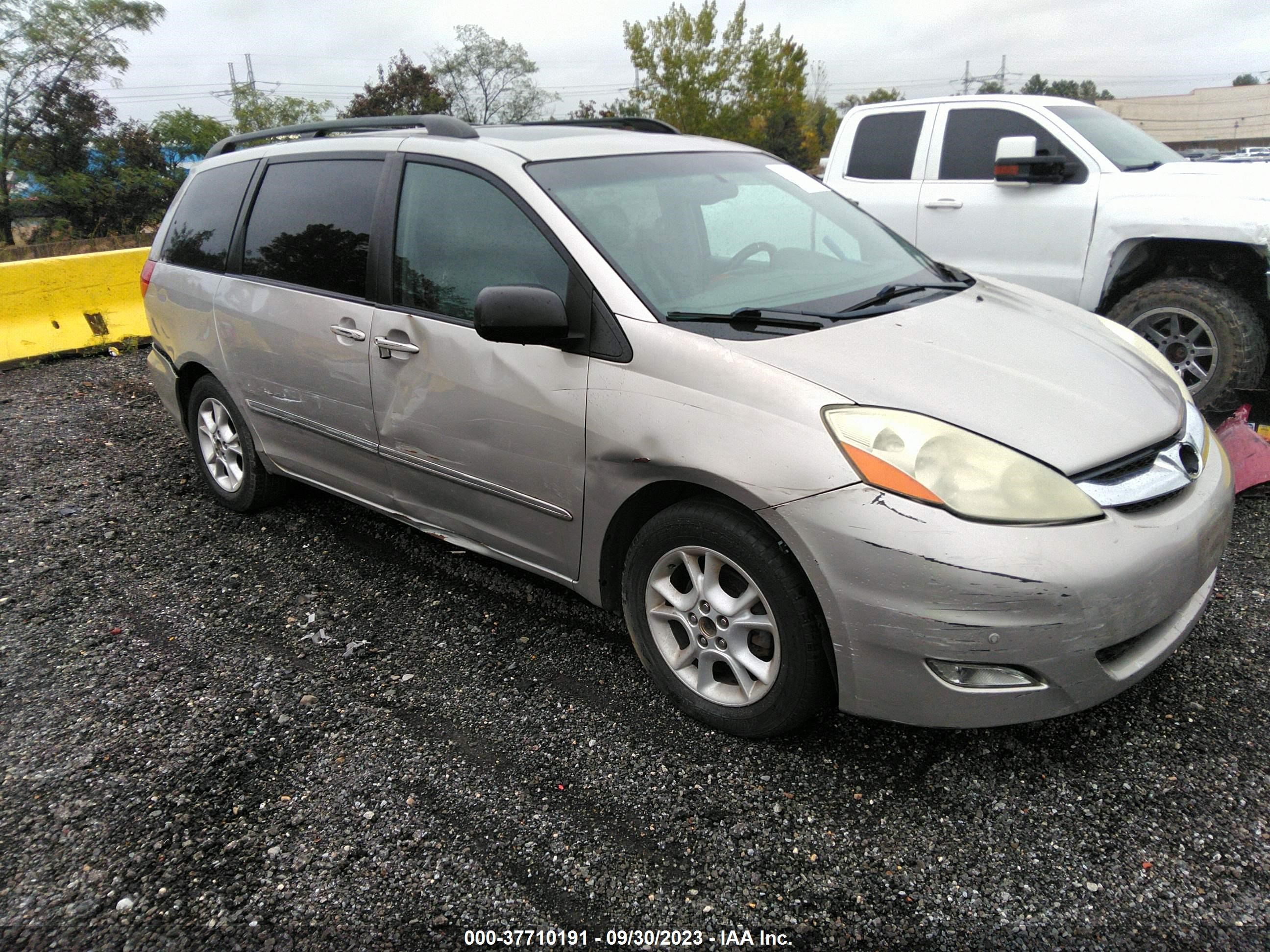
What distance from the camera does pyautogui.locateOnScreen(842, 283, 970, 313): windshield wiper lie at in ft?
9.72

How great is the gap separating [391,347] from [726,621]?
164cm

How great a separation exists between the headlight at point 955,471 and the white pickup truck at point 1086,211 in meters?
3.76

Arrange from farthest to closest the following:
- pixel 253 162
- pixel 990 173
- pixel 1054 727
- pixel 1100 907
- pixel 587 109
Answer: pixel 587 109
pixel 990 173
pixel 253 162
pixel 1054 727
pixel 1100 907

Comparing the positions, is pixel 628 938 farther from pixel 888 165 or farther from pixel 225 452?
pixel 888 165

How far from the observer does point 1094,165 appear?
5.68m

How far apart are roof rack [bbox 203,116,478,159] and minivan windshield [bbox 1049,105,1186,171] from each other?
4.40 metres

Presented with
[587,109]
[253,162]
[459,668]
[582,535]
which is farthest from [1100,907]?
[587,109]

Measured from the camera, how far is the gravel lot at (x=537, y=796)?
83.7 inches

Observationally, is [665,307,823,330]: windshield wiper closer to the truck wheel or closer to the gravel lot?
the gravel lot

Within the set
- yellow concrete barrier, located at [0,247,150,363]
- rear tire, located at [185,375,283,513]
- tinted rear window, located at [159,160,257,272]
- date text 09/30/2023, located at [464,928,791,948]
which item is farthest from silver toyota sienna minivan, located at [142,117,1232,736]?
yellow concrete barrier, located at [0,247,150,363]

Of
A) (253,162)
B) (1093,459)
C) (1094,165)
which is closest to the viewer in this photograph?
(1093,459)

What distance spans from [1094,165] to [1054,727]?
14.4 feet

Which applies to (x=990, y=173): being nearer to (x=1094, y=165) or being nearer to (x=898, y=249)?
(x=1094, y=165)

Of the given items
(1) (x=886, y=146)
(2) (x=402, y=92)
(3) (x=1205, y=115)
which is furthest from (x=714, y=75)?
(3) (x=1205, y=115)
